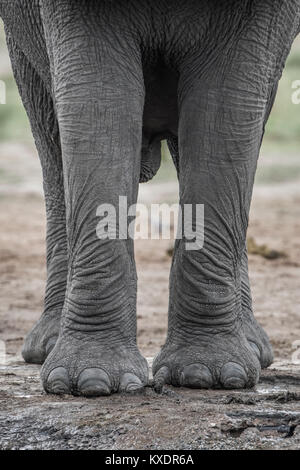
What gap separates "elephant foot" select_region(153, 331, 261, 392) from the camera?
3.01m

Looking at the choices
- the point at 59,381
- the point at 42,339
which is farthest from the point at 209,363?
the point at 42,339

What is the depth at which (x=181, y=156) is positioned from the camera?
3051 millimetres

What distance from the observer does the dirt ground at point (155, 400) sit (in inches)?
97.7

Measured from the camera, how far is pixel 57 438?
8.25 feet

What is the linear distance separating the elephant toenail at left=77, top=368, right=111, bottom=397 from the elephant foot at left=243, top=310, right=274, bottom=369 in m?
0.85

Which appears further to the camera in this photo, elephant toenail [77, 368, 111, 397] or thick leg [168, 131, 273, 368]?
thick leg [168, 131, 273, 368]

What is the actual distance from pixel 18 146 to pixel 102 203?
1036 cm

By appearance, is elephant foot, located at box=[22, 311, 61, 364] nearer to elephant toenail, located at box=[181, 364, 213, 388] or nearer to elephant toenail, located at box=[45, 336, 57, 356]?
elephant toenail, located at box=[45, 336, 57, 356]

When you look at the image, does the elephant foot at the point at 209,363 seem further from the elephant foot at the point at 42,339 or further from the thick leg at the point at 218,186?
the elephant foot at the point at 42,339

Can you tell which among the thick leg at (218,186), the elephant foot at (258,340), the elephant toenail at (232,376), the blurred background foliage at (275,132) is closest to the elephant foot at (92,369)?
the thick leg at (218,186)

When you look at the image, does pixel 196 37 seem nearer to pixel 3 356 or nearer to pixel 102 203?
pixel 102 203

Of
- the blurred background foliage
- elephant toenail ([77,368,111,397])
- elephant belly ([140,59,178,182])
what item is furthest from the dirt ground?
the blurred background foliage

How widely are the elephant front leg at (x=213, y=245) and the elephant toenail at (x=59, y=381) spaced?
0.78 feet

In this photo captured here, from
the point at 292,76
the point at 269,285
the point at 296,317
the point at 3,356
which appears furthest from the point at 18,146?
the point at 3,356
